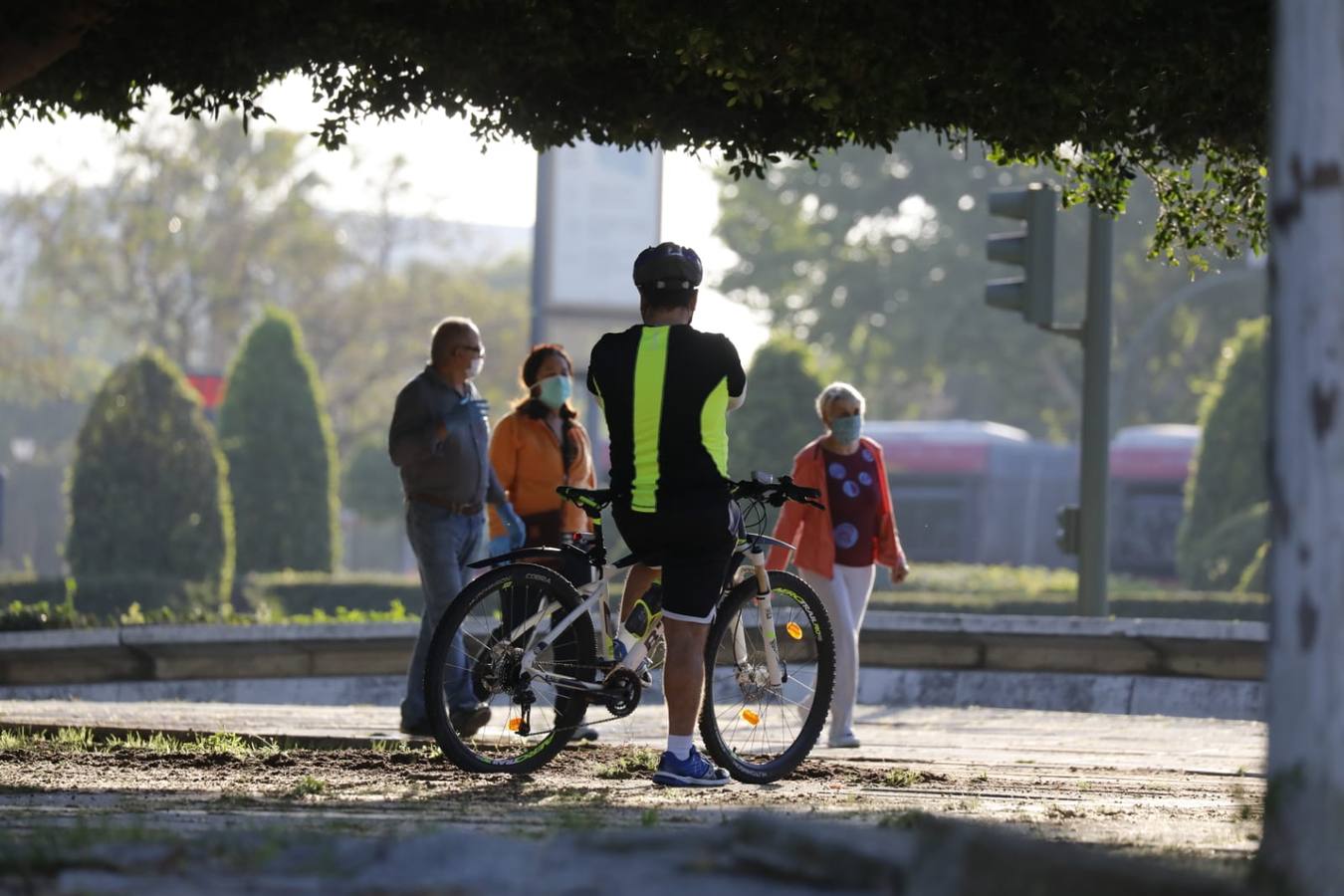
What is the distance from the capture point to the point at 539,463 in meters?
10.2

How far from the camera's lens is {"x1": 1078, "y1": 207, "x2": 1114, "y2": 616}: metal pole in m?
14.4

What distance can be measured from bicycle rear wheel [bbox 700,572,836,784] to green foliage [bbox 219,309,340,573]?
25215mm

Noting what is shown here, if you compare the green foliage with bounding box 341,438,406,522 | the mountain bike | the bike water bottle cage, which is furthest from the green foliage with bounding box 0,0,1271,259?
the green foliage with bounding box 341,438,406,522

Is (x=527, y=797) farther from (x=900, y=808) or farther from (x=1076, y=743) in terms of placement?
(x=1076, y=743)

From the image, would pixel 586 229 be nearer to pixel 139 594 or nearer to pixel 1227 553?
pixel 139 594

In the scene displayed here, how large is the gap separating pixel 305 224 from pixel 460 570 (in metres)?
49.5

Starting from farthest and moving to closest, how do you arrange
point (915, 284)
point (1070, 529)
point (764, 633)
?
point (915, 284) < point (1070, 529) < point (764, 633)

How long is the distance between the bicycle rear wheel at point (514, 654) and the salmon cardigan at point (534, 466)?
8.38 feet

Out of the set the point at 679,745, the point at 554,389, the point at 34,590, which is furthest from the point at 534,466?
the point at 34,590

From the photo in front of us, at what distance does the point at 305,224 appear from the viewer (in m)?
58.2

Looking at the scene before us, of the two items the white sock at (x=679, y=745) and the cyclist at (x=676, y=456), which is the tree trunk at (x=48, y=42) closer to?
the cyclist at (x=676, y=456)

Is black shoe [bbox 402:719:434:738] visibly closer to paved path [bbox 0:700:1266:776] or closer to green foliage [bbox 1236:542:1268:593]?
paved path [bbox 0:700:1266:776]

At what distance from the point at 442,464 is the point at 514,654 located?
90.9 inches

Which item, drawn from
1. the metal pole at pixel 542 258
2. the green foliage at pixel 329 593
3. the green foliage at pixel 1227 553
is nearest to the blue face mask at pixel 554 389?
the metal pole at pixel 542 258
